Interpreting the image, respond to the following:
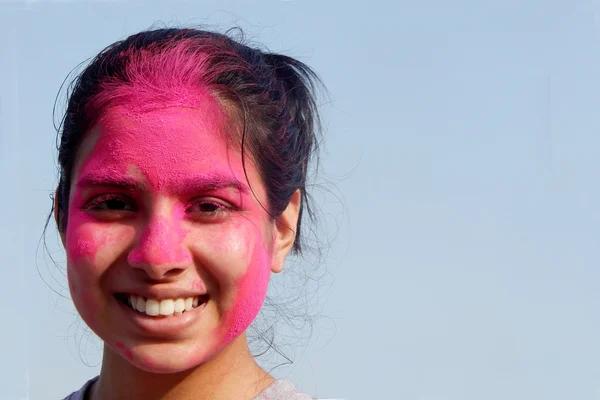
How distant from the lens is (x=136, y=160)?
2695mm

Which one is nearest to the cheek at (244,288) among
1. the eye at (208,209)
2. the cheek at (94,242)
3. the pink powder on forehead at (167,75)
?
the eye at (208,209)

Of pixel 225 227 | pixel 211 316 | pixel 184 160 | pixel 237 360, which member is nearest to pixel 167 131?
pixel 184 160

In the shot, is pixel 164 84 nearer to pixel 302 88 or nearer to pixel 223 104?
pixel 223 104

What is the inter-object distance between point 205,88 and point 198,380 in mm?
1038

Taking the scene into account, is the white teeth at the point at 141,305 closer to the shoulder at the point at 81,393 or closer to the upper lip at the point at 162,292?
the upper lip at the point at 162,292

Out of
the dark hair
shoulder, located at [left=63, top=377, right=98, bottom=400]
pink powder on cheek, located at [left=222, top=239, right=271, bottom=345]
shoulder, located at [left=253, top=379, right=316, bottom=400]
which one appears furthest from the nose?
shoulder, located at [left=63, top=377, right=98, bottom=400]

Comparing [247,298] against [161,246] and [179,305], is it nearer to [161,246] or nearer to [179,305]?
[179,305]

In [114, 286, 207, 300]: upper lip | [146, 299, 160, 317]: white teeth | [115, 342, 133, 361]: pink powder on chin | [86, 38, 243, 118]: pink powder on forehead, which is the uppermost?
[86, 38, 243, 118]: pink powder on forehead

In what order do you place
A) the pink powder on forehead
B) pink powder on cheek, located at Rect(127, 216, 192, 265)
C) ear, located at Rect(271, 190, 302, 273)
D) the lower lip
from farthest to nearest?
ear, located at Rect(271, 190, 302, 273) < the pink powder on forehead < the lower lip < pink powder on cheek, located at Rect(127, 216, 192, 265)

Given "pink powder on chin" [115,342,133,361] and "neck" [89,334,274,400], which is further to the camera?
"neck" [89,334,274,400]

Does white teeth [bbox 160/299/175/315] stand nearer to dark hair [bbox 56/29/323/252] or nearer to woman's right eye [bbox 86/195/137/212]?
woman's right eye [bbox 86/195/137/212]

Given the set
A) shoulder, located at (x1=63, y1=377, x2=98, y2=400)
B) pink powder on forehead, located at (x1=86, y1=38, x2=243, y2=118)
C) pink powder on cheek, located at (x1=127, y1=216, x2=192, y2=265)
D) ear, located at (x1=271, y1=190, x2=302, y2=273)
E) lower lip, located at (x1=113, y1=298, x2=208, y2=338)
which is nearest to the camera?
→ pink powder on cheek, located at (x1=127, y1=216, x2=192, y2=265)

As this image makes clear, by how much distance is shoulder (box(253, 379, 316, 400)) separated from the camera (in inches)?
113

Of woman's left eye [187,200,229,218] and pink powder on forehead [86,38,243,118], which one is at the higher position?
pink powder on forehead [86,38,243,118]
